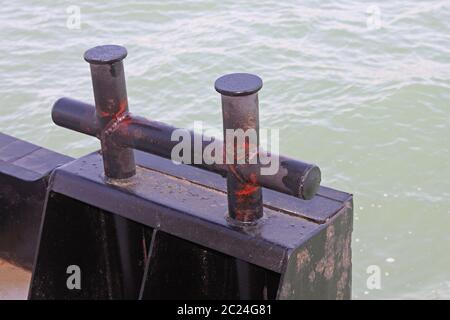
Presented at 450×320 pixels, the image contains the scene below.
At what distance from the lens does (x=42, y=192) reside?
453cm

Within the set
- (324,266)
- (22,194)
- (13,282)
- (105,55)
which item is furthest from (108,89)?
(13,282)

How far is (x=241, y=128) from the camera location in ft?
9.67

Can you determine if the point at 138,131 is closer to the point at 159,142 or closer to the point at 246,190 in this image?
the point at 159,142

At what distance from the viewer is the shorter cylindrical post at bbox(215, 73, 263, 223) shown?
9.57 feet

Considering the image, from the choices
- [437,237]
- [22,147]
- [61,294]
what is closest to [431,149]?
[437,237]

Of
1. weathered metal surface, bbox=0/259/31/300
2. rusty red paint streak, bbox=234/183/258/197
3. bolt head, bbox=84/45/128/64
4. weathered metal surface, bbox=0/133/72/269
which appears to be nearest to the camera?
rusty red paint streak, bbox=234/183/258/197

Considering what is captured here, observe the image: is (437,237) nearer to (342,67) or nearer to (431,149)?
(431,149)

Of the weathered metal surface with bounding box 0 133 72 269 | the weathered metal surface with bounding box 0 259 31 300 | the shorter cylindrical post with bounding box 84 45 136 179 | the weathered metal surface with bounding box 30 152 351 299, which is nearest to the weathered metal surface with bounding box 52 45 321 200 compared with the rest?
the shorter cylindrical post with bounding box 84 45 136 179

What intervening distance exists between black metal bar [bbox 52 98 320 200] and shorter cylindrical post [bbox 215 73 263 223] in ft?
0.12

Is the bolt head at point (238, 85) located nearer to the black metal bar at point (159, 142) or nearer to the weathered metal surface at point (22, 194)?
the black metal bar at point (159, 142)

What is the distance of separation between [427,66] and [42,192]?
8628 mm

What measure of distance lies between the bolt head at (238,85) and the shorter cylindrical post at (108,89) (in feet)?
1.80

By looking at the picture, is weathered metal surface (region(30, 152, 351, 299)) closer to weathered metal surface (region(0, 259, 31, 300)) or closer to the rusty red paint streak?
the rusty red paint streak

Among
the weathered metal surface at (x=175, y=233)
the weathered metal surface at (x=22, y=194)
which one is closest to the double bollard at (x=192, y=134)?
the weathered metal surface at (x=175, y=233)
